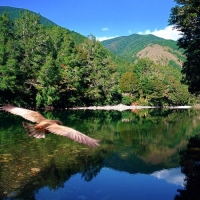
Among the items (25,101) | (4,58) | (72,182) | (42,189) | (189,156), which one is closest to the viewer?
(42,189)

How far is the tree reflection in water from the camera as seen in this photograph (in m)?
11.8

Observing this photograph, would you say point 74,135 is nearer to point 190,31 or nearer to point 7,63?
point 190,31

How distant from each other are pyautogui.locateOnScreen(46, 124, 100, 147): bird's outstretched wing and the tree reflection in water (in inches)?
292

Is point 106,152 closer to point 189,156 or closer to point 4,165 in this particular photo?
point 189,156

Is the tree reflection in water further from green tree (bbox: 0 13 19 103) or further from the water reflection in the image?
green tree (bbox: 0 13 19 103)

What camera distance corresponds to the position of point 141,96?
291 ft

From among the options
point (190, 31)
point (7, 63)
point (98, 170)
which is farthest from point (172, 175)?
point (7, 63)

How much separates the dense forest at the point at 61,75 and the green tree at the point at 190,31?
2735cm

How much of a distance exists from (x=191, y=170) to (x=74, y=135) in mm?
10828

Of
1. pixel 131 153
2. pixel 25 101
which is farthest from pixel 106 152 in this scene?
pixel 25 101

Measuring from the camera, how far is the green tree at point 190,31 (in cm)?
2591

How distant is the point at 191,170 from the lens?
14625 millimetres

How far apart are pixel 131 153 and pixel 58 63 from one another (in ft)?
151

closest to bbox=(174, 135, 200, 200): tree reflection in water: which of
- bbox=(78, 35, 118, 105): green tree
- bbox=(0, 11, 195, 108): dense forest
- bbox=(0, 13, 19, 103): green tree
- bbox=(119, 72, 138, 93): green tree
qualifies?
bbox=(0, 13, 19, 103): green tree
